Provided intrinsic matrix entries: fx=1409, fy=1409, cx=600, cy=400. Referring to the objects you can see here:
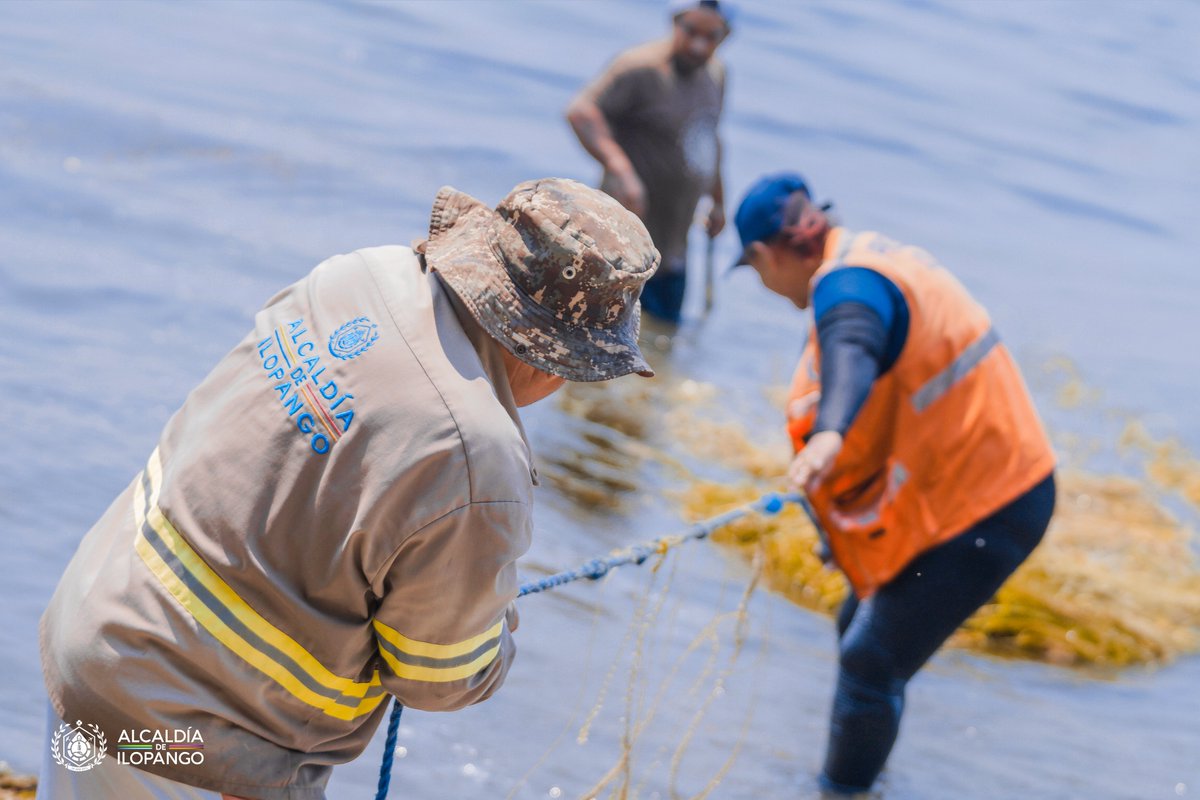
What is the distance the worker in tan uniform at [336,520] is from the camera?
1918 mm

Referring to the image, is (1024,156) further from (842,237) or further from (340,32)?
(842,237)

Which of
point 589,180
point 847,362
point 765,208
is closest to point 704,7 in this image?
point 765,208

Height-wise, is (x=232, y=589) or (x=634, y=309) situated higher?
(x=634, y=309)

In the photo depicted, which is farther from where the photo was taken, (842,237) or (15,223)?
(15,223)

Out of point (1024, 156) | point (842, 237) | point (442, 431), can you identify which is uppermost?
point (442, 431)

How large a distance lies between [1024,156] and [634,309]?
17488 millimetres

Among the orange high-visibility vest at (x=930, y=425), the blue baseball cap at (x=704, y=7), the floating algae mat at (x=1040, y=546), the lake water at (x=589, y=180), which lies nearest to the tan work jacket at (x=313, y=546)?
the lake water at (x=589, y=180)

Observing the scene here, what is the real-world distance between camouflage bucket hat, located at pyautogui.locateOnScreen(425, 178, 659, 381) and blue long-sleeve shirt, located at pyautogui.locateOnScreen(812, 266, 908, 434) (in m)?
1.61

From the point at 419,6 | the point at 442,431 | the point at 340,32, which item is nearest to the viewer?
the point at 442,431

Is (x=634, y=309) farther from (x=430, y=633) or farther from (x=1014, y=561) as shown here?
(x=1014, y=561)

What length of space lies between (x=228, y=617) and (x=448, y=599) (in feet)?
1.02

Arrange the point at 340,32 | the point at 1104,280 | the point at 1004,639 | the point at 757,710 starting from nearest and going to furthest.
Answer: the point at 757,710
the point at 1004,639
the point at 1104,280
the point at 340,32

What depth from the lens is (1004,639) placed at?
18.6ft

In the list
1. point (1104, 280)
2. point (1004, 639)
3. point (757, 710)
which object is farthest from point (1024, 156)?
point (757, 710)
